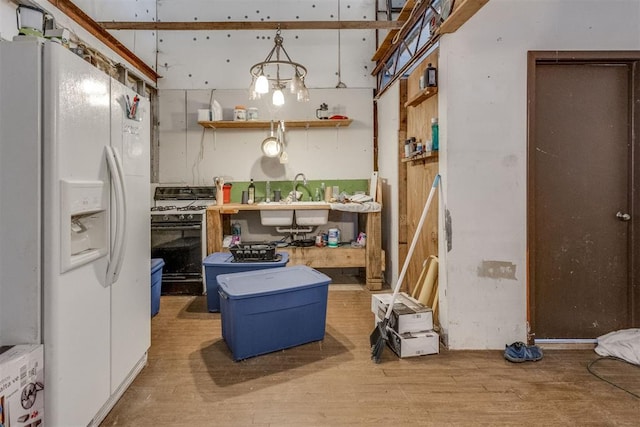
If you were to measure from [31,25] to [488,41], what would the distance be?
2.73 metres

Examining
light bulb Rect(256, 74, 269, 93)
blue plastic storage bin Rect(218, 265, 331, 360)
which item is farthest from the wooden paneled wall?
light bulb Rect(256, 74, 269, 93)

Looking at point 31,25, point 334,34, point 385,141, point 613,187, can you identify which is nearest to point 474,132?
point 613,187

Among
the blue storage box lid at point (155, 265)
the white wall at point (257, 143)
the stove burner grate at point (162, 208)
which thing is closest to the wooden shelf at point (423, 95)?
the white wall at point (257, 143)

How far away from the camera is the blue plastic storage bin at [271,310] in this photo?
2.50 meters

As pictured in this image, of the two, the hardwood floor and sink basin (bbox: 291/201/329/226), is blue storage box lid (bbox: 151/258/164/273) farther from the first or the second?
sink basin (bbox: 291/201/329/226)

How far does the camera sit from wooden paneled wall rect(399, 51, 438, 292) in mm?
3145

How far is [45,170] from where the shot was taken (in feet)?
4.82

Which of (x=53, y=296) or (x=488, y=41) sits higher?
(x=488, y=41)

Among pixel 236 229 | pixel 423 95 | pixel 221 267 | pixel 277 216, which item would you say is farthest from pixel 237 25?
pixel 236 229

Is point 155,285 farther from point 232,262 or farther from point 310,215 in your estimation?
point 310,215

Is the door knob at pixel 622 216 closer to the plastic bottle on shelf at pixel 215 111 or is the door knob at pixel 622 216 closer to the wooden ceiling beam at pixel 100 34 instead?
the plastic bottle on shelf at pixel 215 111

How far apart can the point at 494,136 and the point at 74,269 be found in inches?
106

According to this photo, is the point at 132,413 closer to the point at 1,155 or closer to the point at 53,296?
the point at 53,296

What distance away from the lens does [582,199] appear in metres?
2.74
